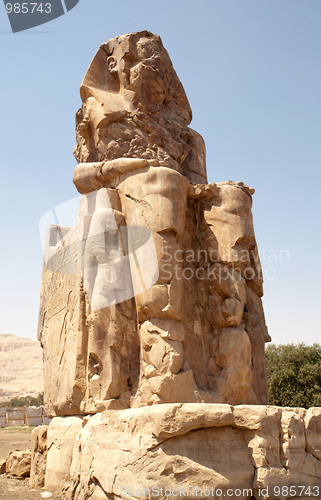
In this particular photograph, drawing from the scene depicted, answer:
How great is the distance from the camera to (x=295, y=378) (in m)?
13.0

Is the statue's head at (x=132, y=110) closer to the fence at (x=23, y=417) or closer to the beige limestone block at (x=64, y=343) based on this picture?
the beige limestone block at (x=64, y=343)

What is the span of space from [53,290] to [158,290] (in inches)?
85.9

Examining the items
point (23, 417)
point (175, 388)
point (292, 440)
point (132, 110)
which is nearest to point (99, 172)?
point (132, 110)

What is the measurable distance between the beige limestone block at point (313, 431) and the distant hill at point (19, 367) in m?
40.8

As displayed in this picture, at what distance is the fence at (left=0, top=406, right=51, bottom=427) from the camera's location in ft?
52.5

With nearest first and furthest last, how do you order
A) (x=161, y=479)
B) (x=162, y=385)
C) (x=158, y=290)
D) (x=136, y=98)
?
(x=161, y=479)
(x=162, y=385)
(x=158, y=290)
(x=136, y=98)

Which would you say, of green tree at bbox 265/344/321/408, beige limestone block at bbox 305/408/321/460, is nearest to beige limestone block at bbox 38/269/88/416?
beige limestone block at bbox 305/408/321/460

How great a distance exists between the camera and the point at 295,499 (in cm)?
388

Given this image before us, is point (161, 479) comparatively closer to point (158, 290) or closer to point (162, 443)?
point (162, 443)

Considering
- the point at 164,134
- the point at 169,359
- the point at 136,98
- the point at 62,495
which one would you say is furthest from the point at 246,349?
the point at 136,98

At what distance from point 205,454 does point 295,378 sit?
10.00m

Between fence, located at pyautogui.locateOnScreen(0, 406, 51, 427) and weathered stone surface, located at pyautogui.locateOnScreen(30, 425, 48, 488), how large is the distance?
1048cm

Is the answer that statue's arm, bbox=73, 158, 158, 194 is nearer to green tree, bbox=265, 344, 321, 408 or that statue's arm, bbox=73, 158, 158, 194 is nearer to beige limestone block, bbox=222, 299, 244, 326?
beige limestone block, bbox=222, 299, 244, 326

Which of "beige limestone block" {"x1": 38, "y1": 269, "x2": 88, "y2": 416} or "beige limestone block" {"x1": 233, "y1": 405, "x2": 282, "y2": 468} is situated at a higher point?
"beige limestone block" {"x1": 38, "y1": 269, "x2": 88, "y2": 416}
